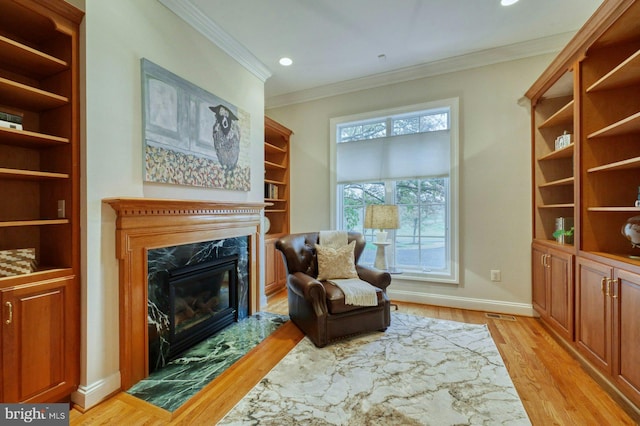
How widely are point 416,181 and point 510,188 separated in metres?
1.06

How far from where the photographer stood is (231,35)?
290cm

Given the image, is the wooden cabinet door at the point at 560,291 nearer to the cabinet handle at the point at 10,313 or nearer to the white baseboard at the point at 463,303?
the white baseboard at the point at 463,303

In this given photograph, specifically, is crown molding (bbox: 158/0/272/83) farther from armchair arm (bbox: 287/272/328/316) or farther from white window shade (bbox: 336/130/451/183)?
armchair arm (bbox: 287/272/328/316)

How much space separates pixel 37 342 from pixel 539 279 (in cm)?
422

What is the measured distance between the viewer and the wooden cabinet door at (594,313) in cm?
193

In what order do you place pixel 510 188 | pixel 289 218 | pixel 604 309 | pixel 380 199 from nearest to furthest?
pixel 604 309
pixel 510 188
pixel 380 199
pixel 289 218

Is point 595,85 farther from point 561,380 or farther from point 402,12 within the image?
point 561,380

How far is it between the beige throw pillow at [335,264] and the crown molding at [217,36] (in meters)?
2.30

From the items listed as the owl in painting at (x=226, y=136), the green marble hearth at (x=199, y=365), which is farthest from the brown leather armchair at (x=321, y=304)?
the owl in painting at (x=226, y=136)

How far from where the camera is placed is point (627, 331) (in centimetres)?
175

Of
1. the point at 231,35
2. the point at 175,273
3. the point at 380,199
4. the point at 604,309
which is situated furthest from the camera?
the point at 380,199

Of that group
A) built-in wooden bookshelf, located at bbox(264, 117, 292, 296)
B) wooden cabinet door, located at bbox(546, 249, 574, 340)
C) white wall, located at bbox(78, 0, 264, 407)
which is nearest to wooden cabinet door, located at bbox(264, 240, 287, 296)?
built-in wooden bookshelf, located at bbox(264, 117, 292, 296)

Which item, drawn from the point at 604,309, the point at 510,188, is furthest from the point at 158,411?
the point at 510,188

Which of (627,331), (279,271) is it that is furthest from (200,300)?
(627,331)
